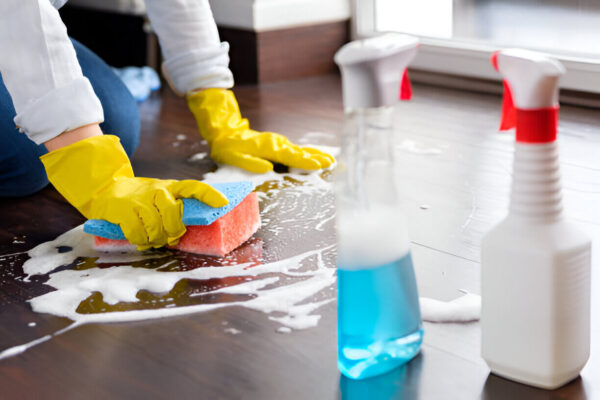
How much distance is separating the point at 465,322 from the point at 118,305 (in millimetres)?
375

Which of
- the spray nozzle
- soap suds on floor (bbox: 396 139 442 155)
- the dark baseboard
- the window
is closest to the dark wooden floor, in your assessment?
soap suds on floor (bbox: 396 139 442 155)

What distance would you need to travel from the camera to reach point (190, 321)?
823 millimetres

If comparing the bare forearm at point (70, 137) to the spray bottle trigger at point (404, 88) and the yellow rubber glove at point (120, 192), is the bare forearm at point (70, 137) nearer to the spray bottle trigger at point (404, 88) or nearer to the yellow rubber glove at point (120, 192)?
the yellow rubber glove at point (120, 192)

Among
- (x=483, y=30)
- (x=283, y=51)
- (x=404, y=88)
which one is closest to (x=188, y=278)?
(x=404, y=88)

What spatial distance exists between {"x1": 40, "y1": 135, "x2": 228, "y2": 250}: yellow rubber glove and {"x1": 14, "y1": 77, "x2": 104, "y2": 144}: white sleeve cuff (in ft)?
0.09

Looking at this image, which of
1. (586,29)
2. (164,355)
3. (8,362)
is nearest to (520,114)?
(164,355)

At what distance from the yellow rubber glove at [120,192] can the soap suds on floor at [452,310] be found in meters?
0.30

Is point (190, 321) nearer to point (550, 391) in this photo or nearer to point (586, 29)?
point (550, 391)

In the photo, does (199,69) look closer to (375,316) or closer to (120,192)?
(120,192)

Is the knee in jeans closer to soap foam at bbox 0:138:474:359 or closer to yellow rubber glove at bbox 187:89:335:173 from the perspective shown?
yellow rubber glove at bbox 187:89:335:173

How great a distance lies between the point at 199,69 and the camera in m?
1.37

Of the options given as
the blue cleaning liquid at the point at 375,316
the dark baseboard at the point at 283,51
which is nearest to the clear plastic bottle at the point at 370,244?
the blue cleaning liquid at the point at 375,316

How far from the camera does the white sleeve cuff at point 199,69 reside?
136 centimetres

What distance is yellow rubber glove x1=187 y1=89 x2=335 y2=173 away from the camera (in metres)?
1.30
